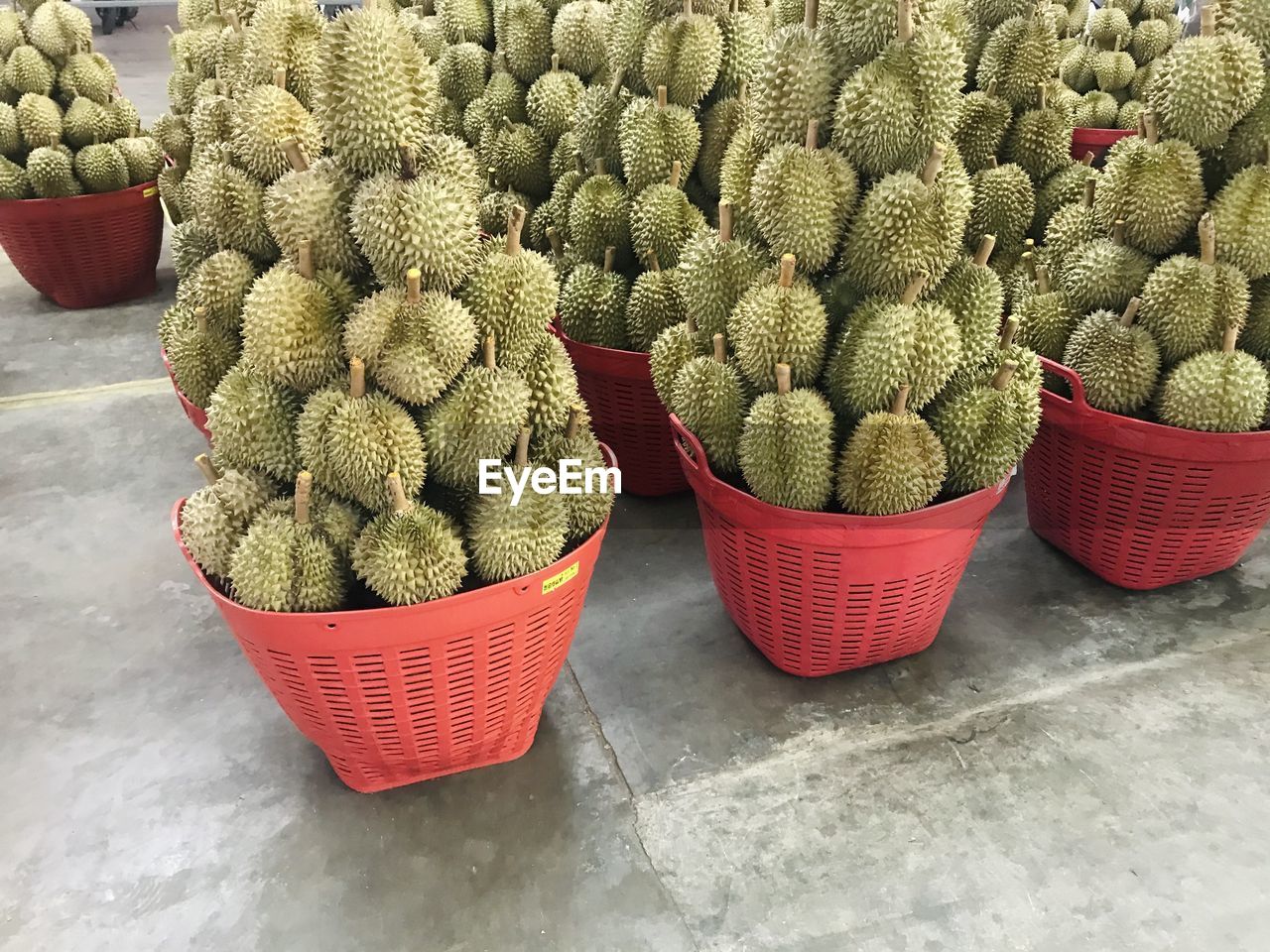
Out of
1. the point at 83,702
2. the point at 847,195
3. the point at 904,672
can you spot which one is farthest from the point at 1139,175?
the point at 83,702

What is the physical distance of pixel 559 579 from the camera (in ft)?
5.88

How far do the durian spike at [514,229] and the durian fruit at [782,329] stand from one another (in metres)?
0.52

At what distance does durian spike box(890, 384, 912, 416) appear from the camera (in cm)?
189

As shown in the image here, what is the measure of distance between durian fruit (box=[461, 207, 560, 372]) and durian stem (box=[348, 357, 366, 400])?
23 centimetres

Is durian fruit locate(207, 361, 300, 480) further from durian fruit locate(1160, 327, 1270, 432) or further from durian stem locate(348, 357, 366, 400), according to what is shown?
durian fruit locate(1160, 327, 1270, 432)

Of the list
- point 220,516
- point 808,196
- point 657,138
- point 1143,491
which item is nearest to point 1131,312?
point 1143,491

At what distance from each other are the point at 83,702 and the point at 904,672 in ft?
6.63

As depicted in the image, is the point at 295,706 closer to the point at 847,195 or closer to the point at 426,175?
the point at 426,175

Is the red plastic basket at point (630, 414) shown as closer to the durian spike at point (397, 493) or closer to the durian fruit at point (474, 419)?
the durian fruit at point (474, 419)

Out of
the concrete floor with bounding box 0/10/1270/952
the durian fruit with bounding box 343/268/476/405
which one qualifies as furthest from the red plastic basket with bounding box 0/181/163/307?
the durian fruit with bounding box 343/268/476/405

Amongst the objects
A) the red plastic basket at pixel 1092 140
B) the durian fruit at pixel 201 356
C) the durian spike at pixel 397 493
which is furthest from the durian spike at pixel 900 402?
the red plastic basket at pixel 1092 140

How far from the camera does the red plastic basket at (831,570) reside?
199 centimetres

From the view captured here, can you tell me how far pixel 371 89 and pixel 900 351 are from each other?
111 cm

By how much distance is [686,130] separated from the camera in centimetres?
266
